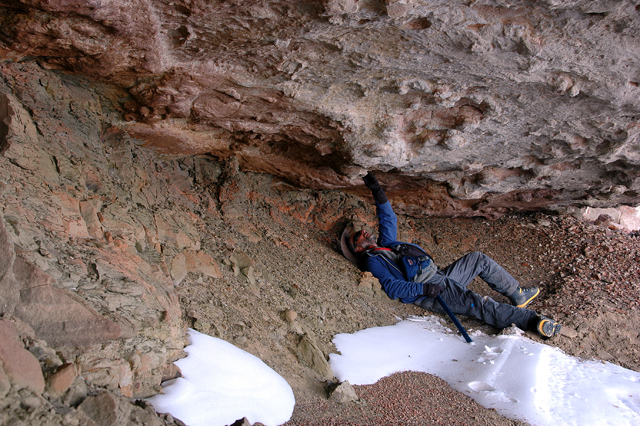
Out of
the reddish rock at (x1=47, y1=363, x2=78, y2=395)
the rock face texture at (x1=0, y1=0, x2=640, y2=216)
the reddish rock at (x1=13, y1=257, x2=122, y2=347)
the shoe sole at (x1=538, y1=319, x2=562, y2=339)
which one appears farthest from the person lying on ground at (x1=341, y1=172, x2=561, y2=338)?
the reddish rock at (x1=47, y1=363, x2=78, y2=395)

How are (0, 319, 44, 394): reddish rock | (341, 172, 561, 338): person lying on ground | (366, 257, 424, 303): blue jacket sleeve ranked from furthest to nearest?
1. (366, 257, 424, 303): blue jacket sleeve
2. (341, 172, 561, 338): person lying on ground
3. (0, 319, 44, 394): reddish rock

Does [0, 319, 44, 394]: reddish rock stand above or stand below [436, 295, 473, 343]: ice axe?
above

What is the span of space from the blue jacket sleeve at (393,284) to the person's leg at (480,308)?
157 millimetres

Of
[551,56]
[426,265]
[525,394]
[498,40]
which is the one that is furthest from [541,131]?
[525,394]

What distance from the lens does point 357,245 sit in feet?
15.5

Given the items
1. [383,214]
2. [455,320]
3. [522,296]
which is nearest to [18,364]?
[455,320]

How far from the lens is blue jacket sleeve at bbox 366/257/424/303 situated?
4105mm

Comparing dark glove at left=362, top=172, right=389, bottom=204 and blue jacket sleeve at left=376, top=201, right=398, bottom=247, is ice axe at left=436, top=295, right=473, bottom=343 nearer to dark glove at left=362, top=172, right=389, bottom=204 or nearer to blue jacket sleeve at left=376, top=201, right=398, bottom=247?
blue jacket sleeve at left=376, top=201, right=398, bottom=247

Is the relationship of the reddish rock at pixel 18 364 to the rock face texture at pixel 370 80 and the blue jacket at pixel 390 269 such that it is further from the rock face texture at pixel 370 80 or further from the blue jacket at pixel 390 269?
the blue jacket at pixel 390 269

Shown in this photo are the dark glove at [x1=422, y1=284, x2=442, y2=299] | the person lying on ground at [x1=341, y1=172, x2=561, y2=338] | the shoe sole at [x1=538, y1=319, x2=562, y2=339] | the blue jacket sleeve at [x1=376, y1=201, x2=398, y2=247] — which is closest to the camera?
the shoe sole at [x1=538, y1=319, x2=562, y2=339]

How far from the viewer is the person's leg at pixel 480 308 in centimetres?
359

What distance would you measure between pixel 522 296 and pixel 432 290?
3.35 ft

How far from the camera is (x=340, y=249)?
4.79m

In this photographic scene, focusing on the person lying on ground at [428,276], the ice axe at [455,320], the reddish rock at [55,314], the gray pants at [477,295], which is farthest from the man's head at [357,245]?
the reddish rock at [55,314]
